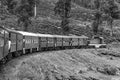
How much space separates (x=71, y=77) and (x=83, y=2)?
135403 mm

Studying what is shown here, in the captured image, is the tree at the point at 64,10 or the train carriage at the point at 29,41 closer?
the train carriage at the point at 29,41

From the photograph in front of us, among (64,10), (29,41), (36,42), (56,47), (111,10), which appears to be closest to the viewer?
(29,41)

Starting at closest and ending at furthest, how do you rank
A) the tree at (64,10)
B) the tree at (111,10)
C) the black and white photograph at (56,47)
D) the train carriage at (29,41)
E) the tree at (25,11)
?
the black and white photograph at (56,47) < the train carriage at (29,41) < the tree at (25,11) < the tree at (64,10) < the tree at (111,10)

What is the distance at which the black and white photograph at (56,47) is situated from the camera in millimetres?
20128

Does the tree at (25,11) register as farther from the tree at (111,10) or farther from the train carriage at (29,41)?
the tree at (111,10)

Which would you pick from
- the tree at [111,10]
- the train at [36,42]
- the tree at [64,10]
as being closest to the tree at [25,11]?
the tree at [64,10]

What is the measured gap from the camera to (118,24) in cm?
10200

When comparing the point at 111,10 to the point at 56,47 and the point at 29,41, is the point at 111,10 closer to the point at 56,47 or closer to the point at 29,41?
the point at 56,47

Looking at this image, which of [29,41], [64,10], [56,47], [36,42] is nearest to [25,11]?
[64,10]

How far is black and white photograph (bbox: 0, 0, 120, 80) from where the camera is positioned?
20.1 m

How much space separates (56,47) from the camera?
4728 cm

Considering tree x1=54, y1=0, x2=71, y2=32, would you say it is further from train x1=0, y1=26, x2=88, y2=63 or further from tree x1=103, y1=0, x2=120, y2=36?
tree x1=103, y1=0, x2=120, y2=36

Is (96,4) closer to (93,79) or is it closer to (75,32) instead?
(75,32)

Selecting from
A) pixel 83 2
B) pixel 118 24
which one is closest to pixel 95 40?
pixel 118 24
